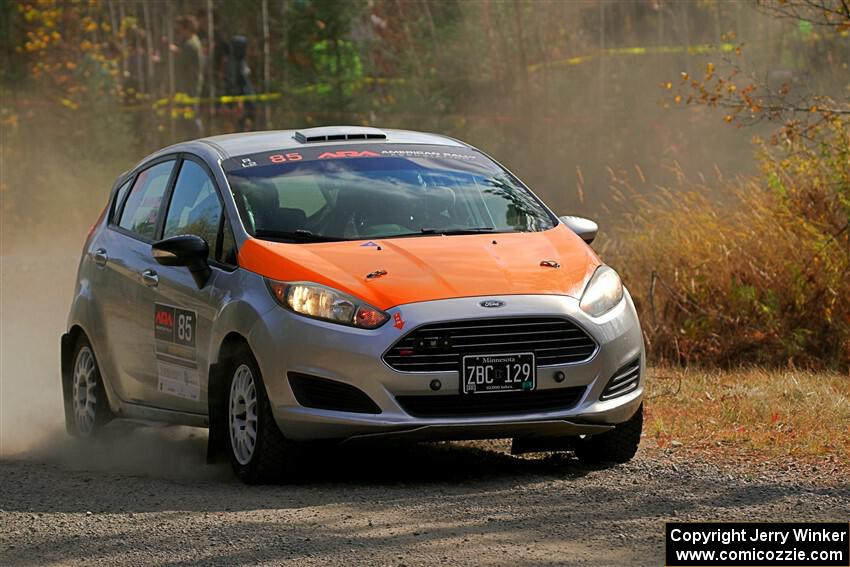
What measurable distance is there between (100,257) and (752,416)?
410cm

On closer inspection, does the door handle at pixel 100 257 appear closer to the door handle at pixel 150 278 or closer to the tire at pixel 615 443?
the door handle at pixel 150 278

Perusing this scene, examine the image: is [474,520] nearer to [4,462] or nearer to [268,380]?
[268,380]

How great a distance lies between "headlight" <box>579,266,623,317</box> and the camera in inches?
309

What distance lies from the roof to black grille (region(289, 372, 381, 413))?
1943mm

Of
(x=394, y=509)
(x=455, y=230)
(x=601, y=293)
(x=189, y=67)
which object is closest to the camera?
(x=394, y=509)

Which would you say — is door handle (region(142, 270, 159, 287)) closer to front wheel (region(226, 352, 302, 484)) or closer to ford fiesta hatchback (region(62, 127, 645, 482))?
ford fiesta hatchback (region(62, 127, 645, 482))

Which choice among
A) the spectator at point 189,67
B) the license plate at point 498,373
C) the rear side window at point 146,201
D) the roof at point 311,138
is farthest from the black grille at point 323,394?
the spectator at point 189,67

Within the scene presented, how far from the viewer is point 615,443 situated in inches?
323

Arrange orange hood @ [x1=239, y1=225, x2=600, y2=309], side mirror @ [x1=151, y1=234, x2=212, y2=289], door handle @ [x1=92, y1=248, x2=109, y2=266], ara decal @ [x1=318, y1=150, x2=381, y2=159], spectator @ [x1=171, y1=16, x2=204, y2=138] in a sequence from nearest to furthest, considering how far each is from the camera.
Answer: orange hood @ [x1=239, y1=225, x2=600, y2=309], side mirror @ [x1=151, y1=234, x2=212, y2=289], ara decal @ [x1=318, y1=150, x2=381, y2=159], door handle @ [x1=92, y1=248, x2=109, y2=266], spectator @ [x1=171, y1=16, x2=204, y2=138]

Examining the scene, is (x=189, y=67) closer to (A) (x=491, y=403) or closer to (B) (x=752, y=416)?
(B) (x=752, y=416)

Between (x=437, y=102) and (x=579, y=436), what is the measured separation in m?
21.5

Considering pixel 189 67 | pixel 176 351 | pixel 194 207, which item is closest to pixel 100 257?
pixel 194 207

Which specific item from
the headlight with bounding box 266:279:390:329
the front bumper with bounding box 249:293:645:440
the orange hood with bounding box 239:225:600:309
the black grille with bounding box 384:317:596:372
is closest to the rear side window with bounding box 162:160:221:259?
the orange hood with bounding box 239:225:600:309

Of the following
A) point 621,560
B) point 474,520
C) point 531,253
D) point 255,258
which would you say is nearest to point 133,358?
point 255,258
